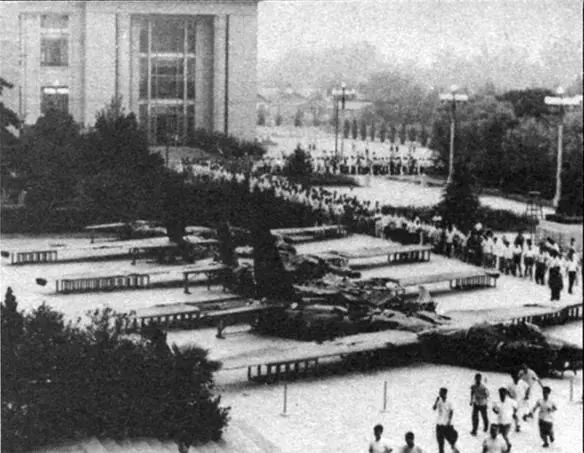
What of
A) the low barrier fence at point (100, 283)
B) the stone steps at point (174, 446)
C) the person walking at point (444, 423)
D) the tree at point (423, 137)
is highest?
the tree at point (423, 137)

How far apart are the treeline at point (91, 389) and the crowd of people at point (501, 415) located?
6.90ft

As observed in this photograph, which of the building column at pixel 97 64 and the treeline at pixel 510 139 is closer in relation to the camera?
the building column at pixel 97 64

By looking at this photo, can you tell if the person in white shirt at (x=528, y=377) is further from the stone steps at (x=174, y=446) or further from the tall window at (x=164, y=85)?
the tall window at (x=164, y=85)

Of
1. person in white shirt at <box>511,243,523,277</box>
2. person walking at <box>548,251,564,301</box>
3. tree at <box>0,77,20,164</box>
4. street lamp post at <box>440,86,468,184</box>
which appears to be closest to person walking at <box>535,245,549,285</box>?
person walking at <box>548,251,564,301</box>

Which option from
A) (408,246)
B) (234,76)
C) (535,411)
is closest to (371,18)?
(535,411)

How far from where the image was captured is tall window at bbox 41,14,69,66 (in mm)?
20119

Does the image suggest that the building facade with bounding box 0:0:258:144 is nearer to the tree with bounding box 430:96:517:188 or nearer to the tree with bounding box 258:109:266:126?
the tree with bounding box 258:109:266:126

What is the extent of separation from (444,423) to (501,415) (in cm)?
61

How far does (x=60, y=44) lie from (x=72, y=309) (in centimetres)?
717

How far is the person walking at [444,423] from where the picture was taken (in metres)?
11.3

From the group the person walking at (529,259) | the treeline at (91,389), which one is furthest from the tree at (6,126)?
the person walking at (529,259)

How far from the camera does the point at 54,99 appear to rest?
66.6 ft

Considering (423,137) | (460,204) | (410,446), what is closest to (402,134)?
(423,137)

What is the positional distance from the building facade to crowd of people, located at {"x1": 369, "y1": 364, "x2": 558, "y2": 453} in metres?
9.12
